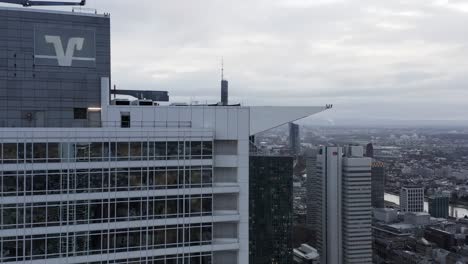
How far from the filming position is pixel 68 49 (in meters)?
22.1

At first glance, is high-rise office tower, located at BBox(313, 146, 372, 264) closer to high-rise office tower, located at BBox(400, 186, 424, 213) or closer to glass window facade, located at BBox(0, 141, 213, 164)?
high-rise office tower, located at BBox(400, 186, 424, 213)

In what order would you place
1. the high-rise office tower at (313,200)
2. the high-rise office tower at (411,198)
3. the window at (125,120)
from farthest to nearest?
1. the high-rise office tower at (411,198)
2. the high-rise office tower at (313,200)
3. the window at (125,120)

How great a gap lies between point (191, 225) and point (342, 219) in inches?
4503

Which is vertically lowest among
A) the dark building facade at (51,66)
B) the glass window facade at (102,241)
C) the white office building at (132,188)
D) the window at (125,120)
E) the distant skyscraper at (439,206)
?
the distant skyscraper at (439,206)

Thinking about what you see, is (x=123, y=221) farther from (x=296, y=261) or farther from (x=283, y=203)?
(x=296, y=261)

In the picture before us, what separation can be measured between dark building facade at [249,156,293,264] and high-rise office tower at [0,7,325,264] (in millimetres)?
84695

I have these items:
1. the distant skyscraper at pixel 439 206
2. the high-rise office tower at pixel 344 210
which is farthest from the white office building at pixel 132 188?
the distant skyscraper at pixel 439 206

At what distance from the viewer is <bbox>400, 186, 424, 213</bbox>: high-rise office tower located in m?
164

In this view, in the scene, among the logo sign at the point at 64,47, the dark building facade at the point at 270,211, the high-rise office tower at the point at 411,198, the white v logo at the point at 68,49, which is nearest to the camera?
the logo sign at the point at 64,47

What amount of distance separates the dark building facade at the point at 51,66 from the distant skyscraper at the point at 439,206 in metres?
153

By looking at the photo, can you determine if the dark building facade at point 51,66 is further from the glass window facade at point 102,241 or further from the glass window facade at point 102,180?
the glass window facade at point 102,241

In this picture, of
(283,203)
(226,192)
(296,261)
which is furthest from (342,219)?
(226,192)

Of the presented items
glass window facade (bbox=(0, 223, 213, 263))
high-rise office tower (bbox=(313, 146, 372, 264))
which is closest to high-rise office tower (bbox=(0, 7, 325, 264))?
glass window facade (bbox=(0, 223, 213, 263))

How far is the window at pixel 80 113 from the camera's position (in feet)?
74.6
